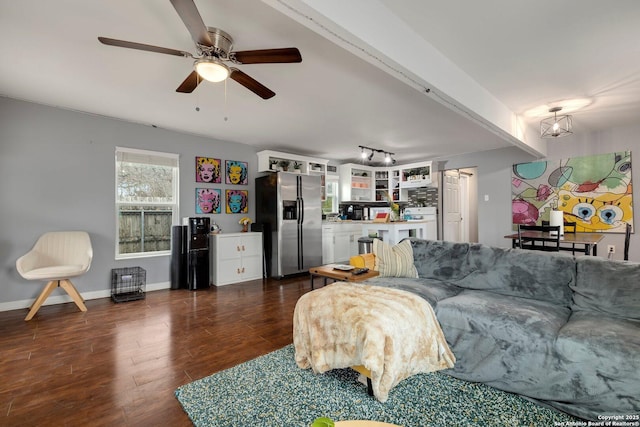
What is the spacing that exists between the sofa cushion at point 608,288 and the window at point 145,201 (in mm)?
5010

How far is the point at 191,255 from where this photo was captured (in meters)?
4.33

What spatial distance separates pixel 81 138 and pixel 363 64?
383 centimetres

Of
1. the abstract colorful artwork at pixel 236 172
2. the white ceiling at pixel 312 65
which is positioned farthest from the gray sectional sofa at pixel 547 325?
the abstract colorful artwork at pixel 236 172

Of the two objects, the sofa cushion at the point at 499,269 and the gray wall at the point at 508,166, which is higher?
the gray wall at the point at 508,166

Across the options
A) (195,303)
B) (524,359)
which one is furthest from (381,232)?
(524,359)

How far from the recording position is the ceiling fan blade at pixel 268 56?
192 cm

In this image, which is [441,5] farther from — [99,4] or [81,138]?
[81,138]

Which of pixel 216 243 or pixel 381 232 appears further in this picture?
pixel 381 232

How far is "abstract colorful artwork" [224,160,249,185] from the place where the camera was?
5.13 meters

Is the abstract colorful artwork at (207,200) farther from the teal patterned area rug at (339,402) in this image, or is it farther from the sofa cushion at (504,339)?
the sofa cushion at (504,339)

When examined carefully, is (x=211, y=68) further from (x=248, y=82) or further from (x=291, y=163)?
(x=291, y=163)

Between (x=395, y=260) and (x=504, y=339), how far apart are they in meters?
1.29

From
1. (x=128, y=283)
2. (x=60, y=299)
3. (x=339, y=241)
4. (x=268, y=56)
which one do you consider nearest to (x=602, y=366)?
(x=268, y=56)

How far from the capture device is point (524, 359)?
169cm
